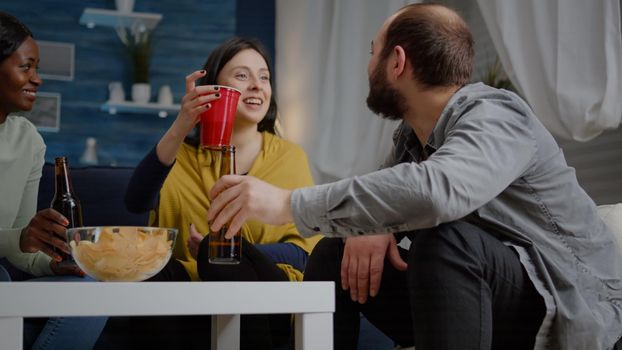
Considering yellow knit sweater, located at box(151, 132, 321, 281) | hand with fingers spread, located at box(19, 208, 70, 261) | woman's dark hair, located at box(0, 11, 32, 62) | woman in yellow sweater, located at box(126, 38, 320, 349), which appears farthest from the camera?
yellow knit sweater, located at box(151, 132, 321, 281)

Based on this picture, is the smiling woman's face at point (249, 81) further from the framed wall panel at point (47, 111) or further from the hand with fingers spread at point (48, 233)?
the framed wall panel at point (47, 111)

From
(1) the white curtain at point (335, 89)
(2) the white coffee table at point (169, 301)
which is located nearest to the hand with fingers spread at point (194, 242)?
(2) the white coffee table at point (169, 301)

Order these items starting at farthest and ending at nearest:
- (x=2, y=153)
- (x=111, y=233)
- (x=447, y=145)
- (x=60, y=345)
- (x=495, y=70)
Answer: (x=495, y=70), (x=2, y=153), (x=60, y=345), (x=447, y=145), (x=111, y=233)

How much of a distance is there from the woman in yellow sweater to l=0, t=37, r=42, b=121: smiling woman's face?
1.20ft

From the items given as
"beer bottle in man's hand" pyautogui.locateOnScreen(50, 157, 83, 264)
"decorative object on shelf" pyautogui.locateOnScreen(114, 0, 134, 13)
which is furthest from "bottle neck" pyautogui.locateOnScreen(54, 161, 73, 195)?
"decorative object on shelf" pyautogui.locateOnScreen(114, 0, 134, 13)

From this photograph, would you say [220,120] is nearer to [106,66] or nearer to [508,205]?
[508,205]

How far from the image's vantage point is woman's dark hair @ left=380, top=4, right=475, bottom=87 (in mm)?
1534

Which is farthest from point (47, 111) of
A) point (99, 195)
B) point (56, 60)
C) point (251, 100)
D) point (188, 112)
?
point (188, 112)

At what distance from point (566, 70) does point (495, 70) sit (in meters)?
0.67

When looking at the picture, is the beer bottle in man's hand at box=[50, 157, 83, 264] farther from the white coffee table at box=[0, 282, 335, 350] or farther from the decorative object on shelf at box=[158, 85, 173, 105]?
the decorative object on shelf at box=[158, 85, 173, 105]

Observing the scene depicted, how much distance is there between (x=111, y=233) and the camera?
44.4 inches

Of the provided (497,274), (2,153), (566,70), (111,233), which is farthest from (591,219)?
(2,153)

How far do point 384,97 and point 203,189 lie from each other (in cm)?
80

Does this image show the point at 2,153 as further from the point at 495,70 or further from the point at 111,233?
the point at 495,70
